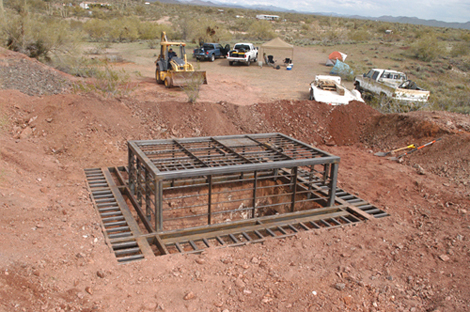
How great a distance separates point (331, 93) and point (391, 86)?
2534 mm

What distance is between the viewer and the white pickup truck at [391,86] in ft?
48.0

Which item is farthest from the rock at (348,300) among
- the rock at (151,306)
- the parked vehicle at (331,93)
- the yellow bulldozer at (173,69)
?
the yellow bulldozer at (173,69)

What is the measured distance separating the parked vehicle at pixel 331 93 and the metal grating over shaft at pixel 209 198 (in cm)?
681

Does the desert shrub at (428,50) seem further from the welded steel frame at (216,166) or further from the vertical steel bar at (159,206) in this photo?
the vertical steel bar at (159,206)

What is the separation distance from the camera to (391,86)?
15.6 m

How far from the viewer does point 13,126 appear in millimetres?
9852

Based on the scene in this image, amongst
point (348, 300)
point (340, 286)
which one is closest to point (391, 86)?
point (340, 286)

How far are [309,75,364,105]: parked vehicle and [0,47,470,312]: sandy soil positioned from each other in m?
3.27

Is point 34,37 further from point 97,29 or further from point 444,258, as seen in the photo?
point 444,258

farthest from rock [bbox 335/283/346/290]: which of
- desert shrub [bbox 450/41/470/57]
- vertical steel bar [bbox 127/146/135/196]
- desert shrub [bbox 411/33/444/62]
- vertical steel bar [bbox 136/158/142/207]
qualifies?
desert shrub [bbox 450/41/470/57]

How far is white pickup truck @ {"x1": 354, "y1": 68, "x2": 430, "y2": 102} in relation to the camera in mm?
14633

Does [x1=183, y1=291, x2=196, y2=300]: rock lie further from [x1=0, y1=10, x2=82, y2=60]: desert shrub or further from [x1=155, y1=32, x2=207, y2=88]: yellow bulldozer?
[x1=0, y1=10, x2=82, y2=60]: desert shrub

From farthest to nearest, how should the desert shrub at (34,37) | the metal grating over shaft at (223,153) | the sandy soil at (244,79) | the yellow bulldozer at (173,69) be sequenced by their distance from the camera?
the desert shrub at (34,37)
the sandy soil at (244,79)
the yellow bulldozer at (173,69)
the metal grating over shaft at (223,153)

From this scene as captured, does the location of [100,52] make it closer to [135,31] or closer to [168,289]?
[135,31]
